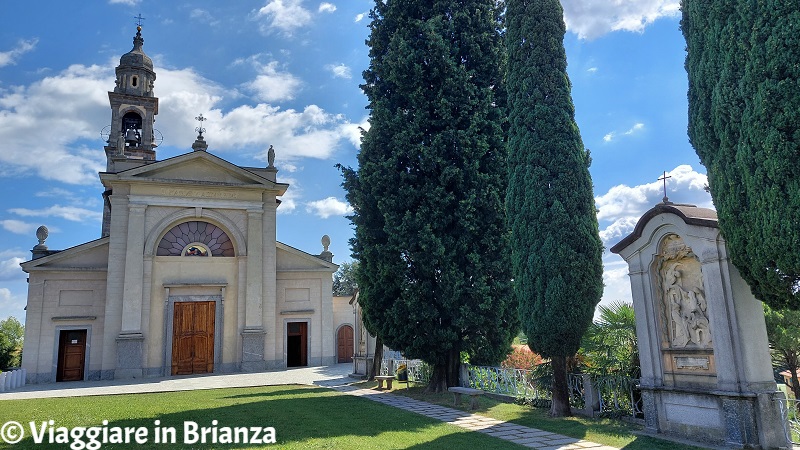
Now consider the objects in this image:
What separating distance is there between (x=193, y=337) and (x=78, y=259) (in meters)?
6.35

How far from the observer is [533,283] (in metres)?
10.9

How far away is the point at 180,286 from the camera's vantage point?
24.6 metres

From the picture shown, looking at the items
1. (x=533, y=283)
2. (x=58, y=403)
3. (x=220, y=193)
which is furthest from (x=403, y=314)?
(x=220, y=193)

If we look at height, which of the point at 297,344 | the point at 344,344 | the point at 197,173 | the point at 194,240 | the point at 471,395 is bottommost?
the point at 471,395

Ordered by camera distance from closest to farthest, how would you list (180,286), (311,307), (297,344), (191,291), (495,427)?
1. (495,427)
2. (180,286)
3. (191,291)
4. (311,307)
5. (297,344)

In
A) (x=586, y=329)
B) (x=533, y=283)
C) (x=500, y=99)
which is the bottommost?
(x=586, y=329)

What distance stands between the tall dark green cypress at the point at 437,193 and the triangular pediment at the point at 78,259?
14.8 metres

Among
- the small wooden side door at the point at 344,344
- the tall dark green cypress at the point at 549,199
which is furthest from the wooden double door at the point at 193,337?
the tall dark green cypress at the point at 549,199

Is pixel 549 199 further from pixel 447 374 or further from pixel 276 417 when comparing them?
pixel 276 417

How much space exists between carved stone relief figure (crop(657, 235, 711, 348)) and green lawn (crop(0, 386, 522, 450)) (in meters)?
3.53

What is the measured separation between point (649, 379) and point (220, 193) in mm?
22072

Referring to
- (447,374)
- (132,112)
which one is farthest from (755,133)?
(132,112)

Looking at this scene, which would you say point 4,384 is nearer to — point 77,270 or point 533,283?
point 77,270

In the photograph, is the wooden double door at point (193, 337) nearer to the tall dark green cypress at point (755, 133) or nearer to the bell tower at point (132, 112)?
the bell tower at point (132, 112)
